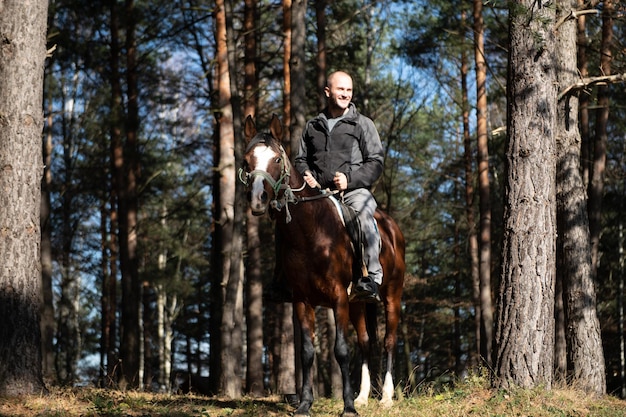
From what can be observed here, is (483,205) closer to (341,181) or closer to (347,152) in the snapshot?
(347,152)

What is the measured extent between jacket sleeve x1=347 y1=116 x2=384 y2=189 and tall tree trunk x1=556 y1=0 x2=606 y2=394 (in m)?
3.77

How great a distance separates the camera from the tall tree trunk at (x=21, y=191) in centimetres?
902

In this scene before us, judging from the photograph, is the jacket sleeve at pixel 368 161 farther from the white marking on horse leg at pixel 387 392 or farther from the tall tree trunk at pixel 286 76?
the tall tree trunk at pixel 286 76

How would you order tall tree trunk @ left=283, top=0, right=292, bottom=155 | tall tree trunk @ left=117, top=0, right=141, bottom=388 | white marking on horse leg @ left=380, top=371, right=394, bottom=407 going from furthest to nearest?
tall tree trunk @ left=117, top=0, right=141, bottom=388 → tall tree trunk @ left=283, top=0, right=292, bottom=155 → white marking on horse leg @ left=380, top=371, right=394, bottom=407

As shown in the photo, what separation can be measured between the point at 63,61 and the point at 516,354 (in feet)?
53.2

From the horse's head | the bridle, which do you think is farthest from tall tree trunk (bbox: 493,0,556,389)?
the horse's head

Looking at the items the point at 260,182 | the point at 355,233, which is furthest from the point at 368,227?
the point at 260,182

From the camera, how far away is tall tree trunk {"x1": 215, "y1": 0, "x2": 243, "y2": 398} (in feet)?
51.6

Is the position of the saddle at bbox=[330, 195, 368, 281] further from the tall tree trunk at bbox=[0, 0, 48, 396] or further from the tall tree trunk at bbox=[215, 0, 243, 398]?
the tall tree trunk at bbox=[215, 0, 243, 398]

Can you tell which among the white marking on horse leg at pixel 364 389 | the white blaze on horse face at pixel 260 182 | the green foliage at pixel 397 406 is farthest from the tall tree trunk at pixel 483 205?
the white blaze on horse face at pixel 260 182

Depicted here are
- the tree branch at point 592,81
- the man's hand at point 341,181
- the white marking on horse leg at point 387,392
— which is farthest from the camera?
the tree branch at point 592,81

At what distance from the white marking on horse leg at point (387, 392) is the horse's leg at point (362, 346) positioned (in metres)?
0.19

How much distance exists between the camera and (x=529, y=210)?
9.57 metres

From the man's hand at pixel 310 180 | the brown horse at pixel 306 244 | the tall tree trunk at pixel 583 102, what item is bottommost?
the brown horse at pixel 306 244
